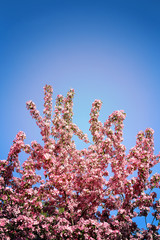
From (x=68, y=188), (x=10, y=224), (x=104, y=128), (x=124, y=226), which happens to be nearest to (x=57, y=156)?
(x=68, y=188)

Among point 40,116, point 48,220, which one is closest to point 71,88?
point 40,116

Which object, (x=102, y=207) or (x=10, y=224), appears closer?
(x=10, y=224)

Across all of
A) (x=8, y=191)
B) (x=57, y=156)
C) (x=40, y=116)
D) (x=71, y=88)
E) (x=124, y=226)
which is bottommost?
(x=124, y=226)

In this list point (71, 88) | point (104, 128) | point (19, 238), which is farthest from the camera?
point (71, 88)

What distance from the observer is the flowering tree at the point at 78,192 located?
8047mm

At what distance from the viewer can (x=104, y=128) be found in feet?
35.6

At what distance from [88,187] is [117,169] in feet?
4.95

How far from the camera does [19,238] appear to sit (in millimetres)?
7871

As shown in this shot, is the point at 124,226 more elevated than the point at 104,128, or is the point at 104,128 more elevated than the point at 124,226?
the point at 104,128

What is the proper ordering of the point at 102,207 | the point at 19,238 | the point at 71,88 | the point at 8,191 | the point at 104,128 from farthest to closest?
the point at 71,88 < the point at 104,128 < the point at 102,207 < the point at 8,191 < the point at 19,238

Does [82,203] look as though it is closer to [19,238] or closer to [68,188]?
[68,188]

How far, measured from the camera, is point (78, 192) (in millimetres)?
9969

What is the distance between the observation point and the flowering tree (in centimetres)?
805

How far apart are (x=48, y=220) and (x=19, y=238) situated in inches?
47.0
